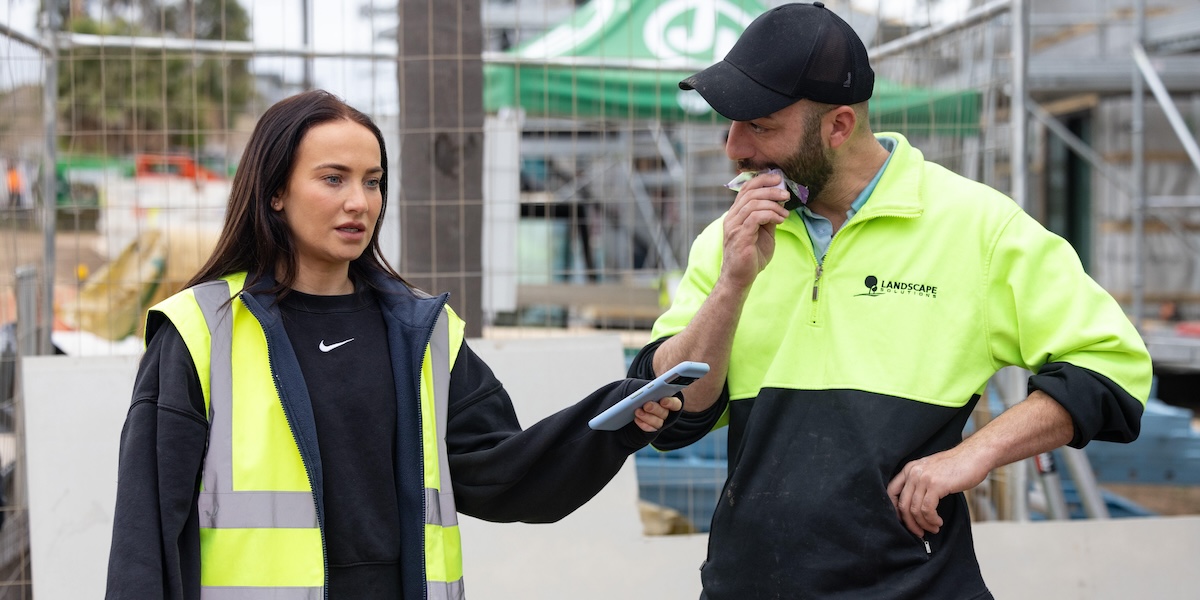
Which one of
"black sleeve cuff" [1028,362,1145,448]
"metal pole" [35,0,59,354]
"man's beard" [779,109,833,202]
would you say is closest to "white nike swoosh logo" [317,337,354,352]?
"man's beard" [779,109,833,202]

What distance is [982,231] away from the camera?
8.01 feet

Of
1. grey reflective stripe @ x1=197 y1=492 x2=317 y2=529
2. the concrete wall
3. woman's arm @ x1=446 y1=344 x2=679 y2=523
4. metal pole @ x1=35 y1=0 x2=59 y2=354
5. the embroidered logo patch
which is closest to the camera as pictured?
grey reflective stripe @ x1=197 y1=492 x2=317 y2=529

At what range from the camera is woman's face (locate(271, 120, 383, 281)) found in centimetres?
239

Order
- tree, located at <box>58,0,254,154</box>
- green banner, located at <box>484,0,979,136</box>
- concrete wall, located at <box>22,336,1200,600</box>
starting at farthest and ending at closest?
green banner, located at <box>484,0,979,136</box> → tree, located at <box>58,0,254,154</box> → concrete wall, located at <box>22,336,1200,600</box>

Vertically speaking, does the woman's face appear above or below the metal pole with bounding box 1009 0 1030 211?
below

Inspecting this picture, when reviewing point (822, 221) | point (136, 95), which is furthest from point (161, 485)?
point (136, 95)

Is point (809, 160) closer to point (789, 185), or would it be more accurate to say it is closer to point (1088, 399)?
point (789, 185)

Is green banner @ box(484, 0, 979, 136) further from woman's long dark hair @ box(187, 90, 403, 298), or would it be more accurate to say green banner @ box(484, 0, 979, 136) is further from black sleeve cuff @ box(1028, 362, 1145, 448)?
black sleeve cuff @ box(1028, 362, 1145, 448)

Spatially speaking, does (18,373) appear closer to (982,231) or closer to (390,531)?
(390,531)

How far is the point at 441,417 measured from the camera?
2482 mm

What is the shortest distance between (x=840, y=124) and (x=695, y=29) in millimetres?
3542

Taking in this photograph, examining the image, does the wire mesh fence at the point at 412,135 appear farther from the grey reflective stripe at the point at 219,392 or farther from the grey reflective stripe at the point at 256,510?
the grey reflective stripe at the point at 256,510

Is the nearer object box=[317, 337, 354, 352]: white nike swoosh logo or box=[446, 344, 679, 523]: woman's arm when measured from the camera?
box=[317, 337, 354, 352]: white nike swoosh logo

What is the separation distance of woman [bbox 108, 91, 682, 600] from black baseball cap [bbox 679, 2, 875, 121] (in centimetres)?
64
